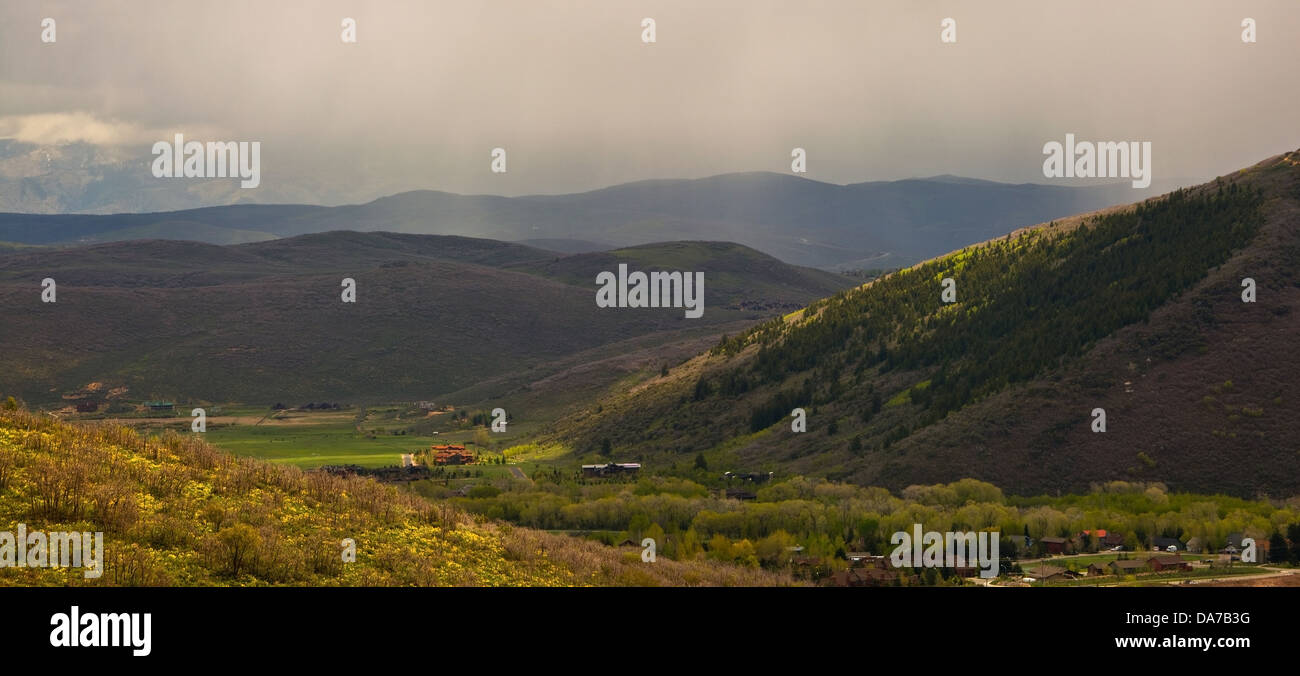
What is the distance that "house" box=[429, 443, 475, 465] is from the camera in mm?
132625

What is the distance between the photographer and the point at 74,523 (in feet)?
94.0

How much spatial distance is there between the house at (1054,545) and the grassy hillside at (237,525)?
3952 cm

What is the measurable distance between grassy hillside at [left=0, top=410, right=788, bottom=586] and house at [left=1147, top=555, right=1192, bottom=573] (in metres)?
33.0

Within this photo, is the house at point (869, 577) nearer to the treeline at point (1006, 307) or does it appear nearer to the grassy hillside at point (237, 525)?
the grassy hillside at point (237, 525)

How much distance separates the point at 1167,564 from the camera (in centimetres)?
6769

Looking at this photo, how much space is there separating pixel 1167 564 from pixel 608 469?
69116 mm

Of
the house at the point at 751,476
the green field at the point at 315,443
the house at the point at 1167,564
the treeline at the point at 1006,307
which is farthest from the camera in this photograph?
the green field at the point at 315,443

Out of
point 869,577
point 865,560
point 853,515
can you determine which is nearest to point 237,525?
point 869,577

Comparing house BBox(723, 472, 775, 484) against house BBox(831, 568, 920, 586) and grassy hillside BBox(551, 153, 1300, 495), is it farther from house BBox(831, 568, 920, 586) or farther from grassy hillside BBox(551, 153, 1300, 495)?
house BBox(831, 568, 920, 586)

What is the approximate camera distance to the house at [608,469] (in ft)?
412

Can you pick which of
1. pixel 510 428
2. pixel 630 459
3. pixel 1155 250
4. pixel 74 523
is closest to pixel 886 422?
pixel 630 459

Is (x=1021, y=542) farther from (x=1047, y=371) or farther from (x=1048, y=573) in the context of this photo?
(x=1047, y=371)

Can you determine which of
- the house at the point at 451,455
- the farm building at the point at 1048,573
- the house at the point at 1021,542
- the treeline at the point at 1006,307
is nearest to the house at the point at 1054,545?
the house at the point at 1021,542
